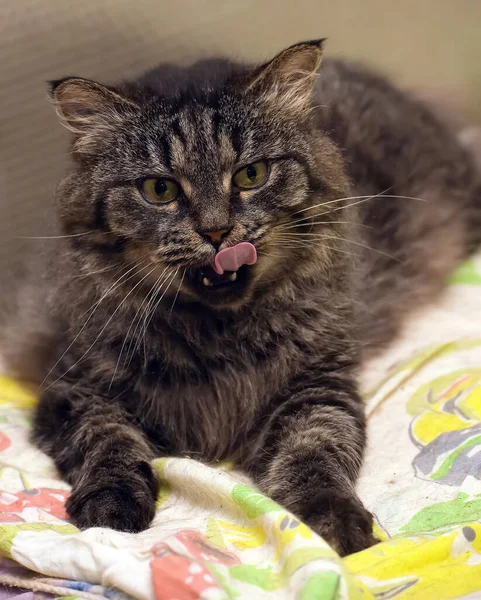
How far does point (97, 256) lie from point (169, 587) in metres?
0.80

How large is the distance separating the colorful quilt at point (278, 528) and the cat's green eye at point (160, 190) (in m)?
0.58

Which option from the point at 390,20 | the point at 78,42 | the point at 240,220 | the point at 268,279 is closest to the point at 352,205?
the point at 268,279

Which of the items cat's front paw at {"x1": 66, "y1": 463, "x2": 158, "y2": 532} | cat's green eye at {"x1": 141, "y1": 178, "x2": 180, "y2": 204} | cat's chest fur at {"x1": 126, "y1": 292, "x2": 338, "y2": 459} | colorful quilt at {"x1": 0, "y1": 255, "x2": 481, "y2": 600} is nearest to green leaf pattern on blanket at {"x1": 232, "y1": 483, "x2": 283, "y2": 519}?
colorful quilt at {"x1": 0, "y1": 255, "x2": 481, "y2": 600}

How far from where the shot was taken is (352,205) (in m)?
2.00

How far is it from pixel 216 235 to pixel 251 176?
0.63 feet

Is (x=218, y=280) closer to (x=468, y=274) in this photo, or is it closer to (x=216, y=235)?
(x=216, y=235)

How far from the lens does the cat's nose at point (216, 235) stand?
1.55m

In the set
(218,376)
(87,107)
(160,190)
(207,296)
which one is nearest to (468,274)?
(218,376)

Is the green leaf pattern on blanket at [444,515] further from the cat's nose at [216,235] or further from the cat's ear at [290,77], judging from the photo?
the cat's ear at [290,77]

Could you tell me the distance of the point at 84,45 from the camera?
246 centimetres

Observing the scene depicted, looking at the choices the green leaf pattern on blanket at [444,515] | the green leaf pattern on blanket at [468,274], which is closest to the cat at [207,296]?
the green leaf pattern on blanket at [444,515]

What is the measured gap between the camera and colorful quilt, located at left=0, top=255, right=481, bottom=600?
1304 millimetres

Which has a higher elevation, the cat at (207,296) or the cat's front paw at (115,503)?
the cat at (207,296)

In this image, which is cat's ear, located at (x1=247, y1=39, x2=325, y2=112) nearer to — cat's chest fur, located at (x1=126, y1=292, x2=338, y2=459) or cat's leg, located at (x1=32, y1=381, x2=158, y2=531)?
cat's chest fur, located at (x1=126, y1=292, x2=338, y2=459)
